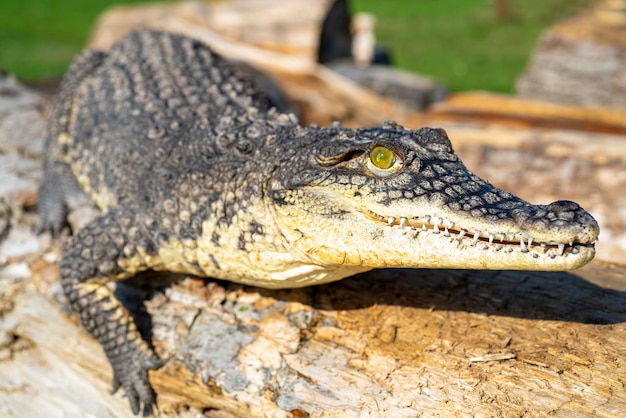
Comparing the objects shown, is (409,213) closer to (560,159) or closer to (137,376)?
(137,376)

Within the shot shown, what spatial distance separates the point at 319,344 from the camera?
123 inches

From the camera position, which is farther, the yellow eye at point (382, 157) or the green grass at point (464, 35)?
the green grass at point (464, 35)

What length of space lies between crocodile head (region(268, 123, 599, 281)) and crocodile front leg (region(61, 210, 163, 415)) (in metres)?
0.98

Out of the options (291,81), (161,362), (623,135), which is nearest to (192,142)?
(161,362)

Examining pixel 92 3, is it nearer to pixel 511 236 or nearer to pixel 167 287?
pixel 167 287

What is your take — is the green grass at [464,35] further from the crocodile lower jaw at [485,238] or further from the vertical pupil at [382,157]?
the crocodile lower jaw at [485,238]

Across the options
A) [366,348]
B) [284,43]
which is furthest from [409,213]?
[284,43]

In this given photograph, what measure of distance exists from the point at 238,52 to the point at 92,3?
10.2 metres

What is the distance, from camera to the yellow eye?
104 inches

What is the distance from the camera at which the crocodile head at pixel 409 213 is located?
7.73 ft

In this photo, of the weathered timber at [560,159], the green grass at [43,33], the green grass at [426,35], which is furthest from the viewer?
the green grass at [426,35]

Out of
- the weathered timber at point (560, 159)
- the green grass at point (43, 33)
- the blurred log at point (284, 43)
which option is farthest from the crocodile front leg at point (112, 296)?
the green grass at point (43, 33)

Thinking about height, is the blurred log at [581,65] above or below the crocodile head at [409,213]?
above

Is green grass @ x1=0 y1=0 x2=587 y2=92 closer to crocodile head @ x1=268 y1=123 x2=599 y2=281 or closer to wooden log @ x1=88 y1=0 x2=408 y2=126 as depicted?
wooden log @ x1=88 y1=0 x2=408 y2=126
